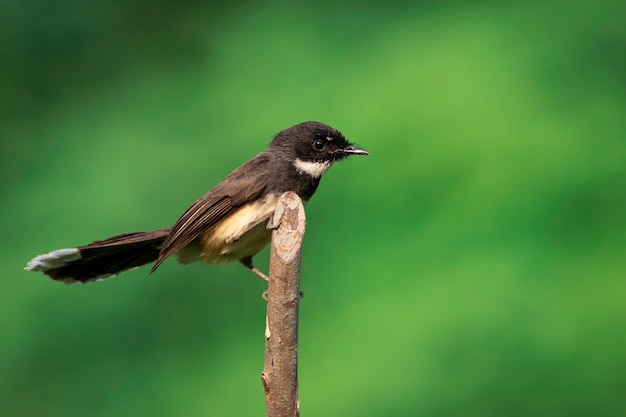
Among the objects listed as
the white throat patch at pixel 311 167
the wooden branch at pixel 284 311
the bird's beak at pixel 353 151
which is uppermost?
the bird's beak at pixel 353 151

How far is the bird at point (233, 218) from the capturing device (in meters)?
4.78

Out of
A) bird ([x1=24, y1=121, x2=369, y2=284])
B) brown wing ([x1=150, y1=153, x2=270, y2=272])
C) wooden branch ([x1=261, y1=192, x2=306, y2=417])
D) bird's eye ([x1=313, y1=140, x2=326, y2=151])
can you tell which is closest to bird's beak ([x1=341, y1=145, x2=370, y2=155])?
bird ([x1=24, y1=121, x2=369, y2=284])

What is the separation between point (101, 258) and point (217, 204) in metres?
0.75

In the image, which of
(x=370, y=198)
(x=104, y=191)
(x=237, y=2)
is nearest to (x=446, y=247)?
(x=370, y=198)

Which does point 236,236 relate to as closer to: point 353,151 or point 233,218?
point 233,218

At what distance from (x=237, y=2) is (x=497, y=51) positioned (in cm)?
238

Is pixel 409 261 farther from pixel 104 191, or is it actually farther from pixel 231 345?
pixel 104 191

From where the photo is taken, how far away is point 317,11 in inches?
307

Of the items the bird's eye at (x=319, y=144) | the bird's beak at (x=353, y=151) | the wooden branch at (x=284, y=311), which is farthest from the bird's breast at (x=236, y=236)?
the wooden branch at (x=284, y=311)

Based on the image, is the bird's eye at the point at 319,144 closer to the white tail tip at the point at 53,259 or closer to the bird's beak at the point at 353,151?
the bird's beak at the point at 353,151

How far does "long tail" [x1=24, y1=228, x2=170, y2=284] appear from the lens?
4.87 m

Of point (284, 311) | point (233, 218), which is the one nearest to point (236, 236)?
point (233, 218)

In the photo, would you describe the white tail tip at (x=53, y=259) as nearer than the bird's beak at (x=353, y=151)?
Yes

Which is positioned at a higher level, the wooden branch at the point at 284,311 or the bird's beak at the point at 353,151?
the bird's beak at the point at 353,151
